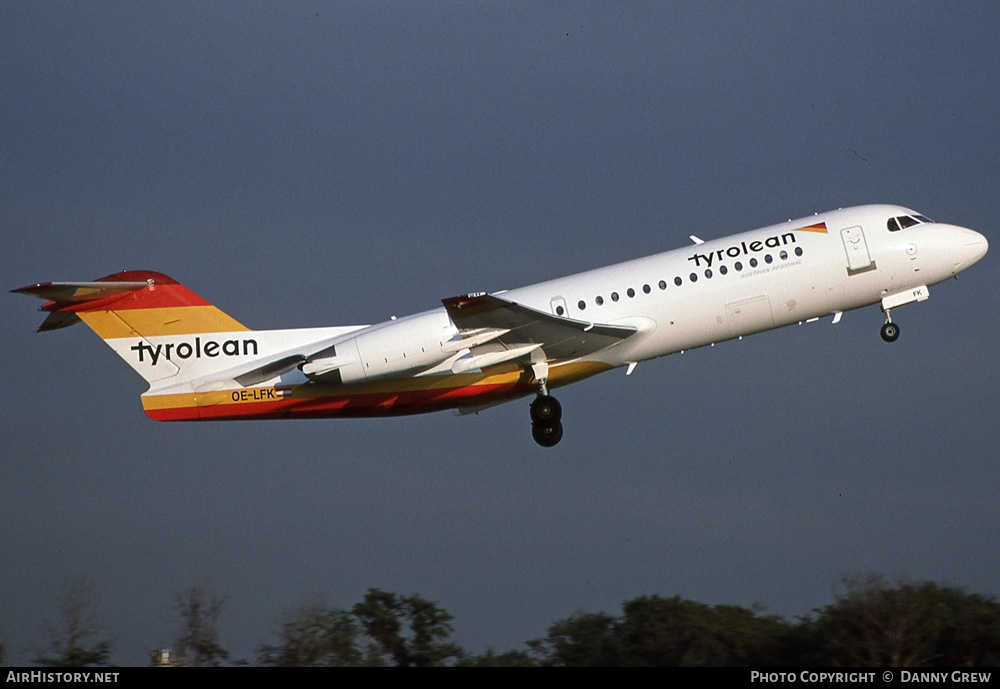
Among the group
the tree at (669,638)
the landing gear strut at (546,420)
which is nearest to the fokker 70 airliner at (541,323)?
the landing gear strut at (546,420)

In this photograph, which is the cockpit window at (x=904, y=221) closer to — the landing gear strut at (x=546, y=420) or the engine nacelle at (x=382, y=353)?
the landing gear strut at (x=546, y=420)

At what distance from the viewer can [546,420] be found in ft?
85.8

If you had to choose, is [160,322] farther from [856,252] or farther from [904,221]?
[904,221]

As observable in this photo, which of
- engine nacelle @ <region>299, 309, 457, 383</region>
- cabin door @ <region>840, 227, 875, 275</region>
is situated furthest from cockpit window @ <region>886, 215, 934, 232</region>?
engine nacelle @ <region>299, 309, 457, 383</region>

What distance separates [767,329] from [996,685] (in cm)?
1191

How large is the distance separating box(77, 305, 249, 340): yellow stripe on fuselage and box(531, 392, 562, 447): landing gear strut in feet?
22.9

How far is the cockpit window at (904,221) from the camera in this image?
26.1 m

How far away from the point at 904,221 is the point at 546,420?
9.18 meters

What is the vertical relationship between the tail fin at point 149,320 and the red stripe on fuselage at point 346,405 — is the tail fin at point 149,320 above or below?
above

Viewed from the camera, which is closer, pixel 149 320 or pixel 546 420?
pixel 546 420

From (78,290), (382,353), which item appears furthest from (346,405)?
(78,290)

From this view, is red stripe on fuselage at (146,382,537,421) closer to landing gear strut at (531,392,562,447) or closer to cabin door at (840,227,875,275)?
landing gear strut at (531,392,562,447)

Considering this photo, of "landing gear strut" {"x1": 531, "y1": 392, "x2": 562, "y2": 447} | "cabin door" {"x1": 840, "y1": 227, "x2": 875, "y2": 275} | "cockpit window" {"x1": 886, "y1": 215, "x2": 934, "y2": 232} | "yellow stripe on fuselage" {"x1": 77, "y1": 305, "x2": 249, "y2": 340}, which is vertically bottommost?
"landing gear strut" {"x1": 531, "y1": 392, "x2": 562, "y2": 447}

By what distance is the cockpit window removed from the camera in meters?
26.1
